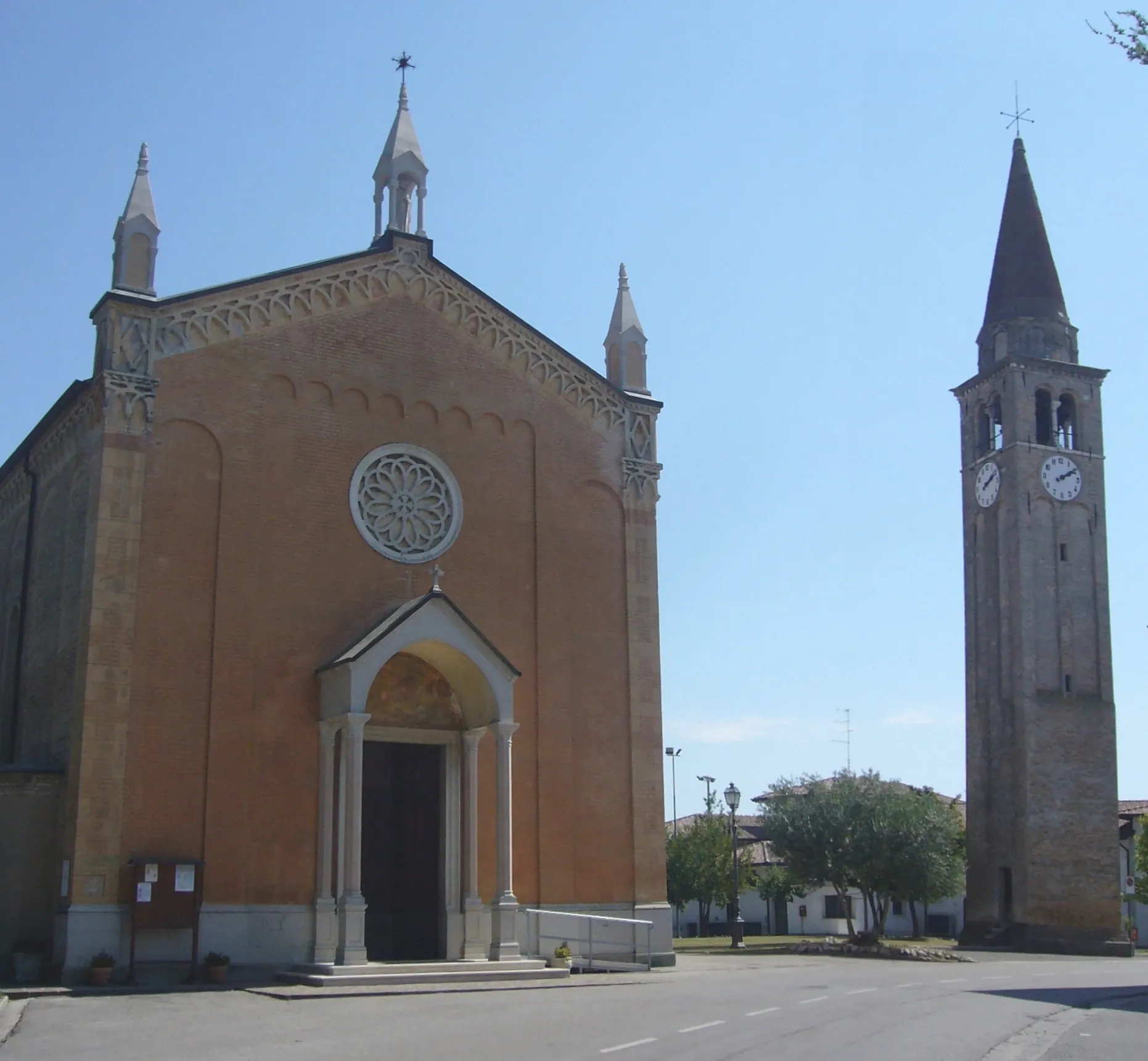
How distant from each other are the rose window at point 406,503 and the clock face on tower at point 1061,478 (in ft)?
106

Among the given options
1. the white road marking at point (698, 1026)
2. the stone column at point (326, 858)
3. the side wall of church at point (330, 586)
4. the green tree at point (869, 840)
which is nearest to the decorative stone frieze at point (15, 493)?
the side wall of church at point (330, 586)

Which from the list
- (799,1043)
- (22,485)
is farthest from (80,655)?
(799,1043)

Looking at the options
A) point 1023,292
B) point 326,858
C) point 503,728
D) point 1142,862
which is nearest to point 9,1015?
point 326,858

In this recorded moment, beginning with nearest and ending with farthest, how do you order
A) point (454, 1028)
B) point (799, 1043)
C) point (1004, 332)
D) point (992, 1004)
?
point (799, 1043)
point (454, 1028)
point (992, 1004)
point (1004, 332)

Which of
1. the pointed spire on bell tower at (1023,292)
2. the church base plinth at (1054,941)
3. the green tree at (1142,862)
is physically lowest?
the church base plinth at (1054,941)

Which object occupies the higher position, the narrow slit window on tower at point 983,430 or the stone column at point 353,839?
the narrow slit window on tower at point 983,430

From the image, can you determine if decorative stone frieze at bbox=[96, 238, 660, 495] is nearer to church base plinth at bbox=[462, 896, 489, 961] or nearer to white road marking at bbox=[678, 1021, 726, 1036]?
church base plinth at bbox=[462, 896, 489, 961]

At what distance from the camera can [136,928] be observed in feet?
68.4

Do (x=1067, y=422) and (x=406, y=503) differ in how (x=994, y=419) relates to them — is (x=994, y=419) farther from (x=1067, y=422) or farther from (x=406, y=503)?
(x=406, y=503)

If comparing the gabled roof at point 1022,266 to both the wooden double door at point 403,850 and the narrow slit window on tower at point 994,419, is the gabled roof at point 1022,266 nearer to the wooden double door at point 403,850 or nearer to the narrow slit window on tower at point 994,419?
the narrow slit window on tower at point 994,419

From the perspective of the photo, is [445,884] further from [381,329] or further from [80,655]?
[381,329]

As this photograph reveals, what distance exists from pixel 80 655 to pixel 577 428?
11175 millimetres

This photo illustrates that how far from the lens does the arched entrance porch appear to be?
75.0 feet

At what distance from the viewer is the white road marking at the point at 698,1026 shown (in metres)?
14.6
